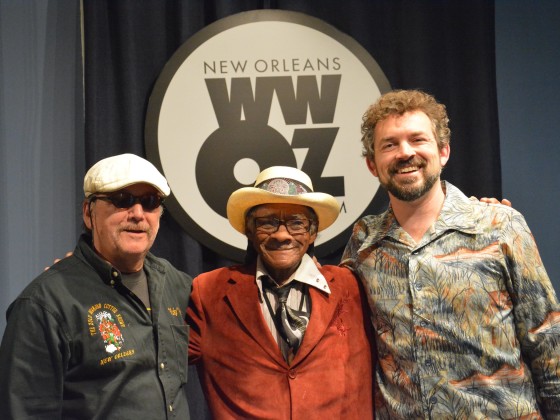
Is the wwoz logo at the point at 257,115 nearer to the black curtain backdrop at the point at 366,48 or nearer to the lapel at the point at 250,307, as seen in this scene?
the black curtain backdrop at the point at 366,48

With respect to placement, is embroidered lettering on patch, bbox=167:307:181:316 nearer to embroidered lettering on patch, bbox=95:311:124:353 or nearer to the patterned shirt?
embroidered lettering on patch, bbox=95:311:124:353

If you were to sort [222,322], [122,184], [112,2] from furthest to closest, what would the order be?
[112,2] → [222,322] → [122,184]

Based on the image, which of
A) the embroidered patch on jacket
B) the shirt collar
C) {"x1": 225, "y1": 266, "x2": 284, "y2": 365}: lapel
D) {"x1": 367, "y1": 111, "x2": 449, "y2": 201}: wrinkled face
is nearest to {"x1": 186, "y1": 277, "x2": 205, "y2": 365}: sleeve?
{"x1": 225, "y1": 266, "x2": 284, "y2": 365}: lapel

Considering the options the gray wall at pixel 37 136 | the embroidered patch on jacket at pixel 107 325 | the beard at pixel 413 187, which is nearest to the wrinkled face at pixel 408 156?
the beard at pixel 413 187

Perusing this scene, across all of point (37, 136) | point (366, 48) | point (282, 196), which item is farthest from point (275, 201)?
point (37, 136)

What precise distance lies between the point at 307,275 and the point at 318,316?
0.14 metres

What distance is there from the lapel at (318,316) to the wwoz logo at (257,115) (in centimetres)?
69

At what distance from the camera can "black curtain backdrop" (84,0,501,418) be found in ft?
9.80

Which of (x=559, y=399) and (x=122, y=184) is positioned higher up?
(x=122, y=184)

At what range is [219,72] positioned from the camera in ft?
9.87

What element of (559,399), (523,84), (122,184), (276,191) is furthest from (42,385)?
(523,84)

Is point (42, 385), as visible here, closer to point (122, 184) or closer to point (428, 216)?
point (122, 184)

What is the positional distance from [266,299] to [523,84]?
1709mm

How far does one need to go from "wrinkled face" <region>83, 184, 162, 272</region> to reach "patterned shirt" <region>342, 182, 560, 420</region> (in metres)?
0.77
